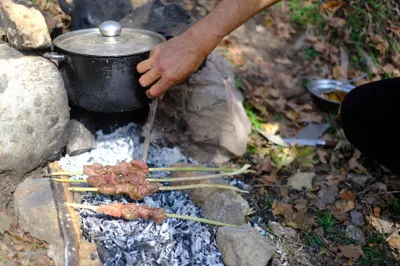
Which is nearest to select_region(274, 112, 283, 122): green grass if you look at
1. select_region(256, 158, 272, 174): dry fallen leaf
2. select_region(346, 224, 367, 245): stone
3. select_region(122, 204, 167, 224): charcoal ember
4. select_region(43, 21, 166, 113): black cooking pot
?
select_region(256, 158, 272, 174): dry fallen leaf

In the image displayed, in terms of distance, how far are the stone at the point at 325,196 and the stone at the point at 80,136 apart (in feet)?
5.92

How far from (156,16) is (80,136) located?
1204 mm

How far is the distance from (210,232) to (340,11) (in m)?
4.10

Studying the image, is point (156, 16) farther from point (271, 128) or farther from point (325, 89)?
point (325, 89)

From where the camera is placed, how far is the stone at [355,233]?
325 cm

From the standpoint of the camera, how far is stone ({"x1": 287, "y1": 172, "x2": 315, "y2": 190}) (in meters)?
3.73

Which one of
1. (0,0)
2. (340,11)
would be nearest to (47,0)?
(0,0)

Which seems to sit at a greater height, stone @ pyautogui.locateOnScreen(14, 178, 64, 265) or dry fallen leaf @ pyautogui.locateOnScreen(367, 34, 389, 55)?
stone @ pyautogui.locateOnScreen(14, 178, 64, 265)

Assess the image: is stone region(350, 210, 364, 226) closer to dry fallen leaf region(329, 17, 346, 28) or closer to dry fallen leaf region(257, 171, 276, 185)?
dry fallen leaf region(257, 171, 276, 185)

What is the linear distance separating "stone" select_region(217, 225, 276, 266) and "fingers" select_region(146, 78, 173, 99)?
0.92 metres

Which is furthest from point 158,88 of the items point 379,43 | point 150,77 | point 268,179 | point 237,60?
point 379,43

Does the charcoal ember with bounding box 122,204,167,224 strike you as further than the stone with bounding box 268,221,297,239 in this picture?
No

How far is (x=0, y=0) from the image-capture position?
294 centimetres

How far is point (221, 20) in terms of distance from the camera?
272 cm
